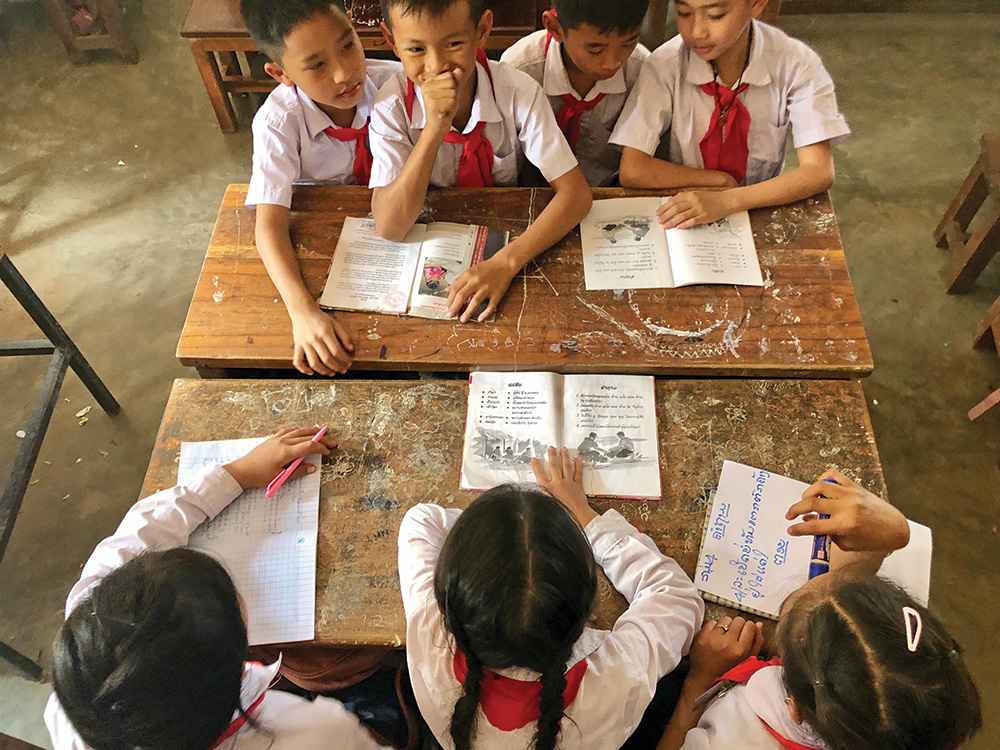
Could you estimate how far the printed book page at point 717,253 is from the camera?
1.44m

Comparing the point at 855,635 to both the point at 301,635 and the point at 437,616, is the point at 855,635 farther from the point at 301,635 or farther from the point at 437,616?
the point at 301,635

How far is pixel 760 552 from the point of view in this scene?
114 cm

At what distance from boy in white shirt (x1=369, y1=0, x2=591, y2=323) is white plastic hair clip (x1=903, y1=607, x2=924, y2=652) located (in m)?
0.90

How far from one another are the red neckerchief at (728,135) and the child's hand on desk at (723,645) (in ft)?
3.90

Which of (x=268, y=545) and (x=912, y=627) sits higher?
(x=912, y=627)

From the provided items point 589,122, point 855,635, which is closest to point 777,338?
point 855,635

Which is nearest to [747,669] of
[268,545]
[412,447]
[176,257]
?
[412,447]

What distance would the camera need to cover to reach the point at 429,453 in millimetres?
1261

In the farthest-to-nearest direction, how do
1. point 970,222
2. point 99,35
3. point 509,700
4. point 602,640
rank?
point 99,35
point 970,222
point 602,640
point 509,700

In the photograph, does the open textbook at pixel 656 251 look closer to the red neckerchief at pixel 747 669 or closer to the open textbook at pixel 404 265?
the open textbook at pixel 404 265

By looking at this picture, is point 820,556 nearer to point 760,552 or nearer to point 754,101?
point 760,552

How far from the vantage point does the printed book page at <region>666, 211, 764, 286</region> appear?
144cm

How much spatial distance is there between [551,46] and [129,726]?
1.64 meters

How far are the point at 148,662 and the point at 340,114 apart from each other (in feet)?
4.44
